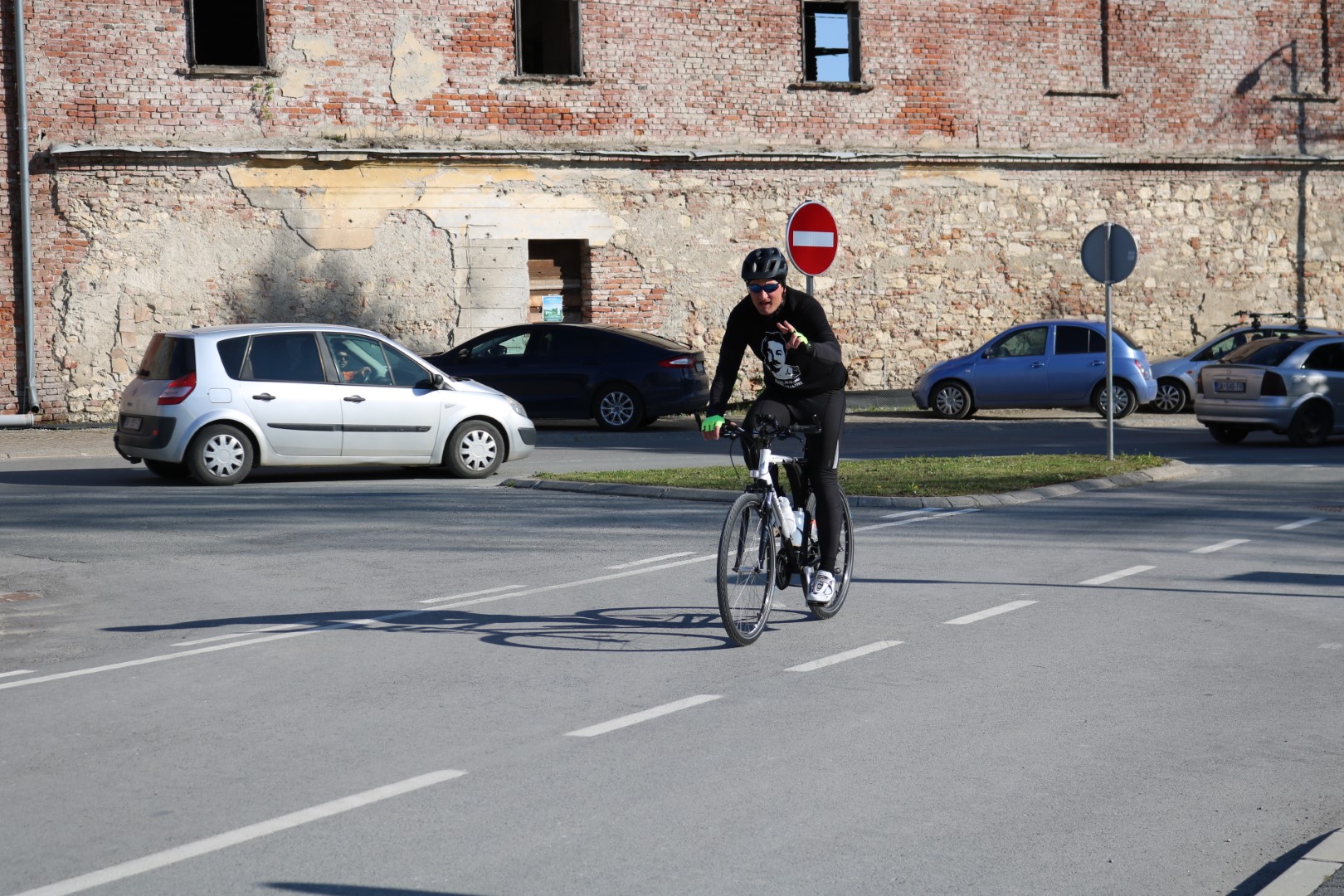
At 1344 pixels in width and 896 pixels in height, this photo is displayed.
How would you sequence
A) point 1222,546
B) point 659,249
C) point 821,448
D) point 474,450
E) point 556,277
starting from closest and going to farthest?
point 821,448, point 1222,546, point 474,450, point 556,277, point 659,249

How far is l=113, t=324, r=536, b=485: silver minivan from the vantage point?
627 inches

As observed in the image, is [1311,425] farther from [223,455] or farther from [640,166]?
[223,455]

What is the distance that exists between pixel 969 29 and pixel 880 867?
88.6 feet

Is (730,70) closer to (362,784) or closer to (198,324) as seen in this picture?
(198,324)

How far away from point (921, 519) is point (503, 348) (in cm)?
1206

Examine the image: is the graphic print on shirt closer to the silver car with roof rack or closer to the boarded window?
the silver car with roof rack

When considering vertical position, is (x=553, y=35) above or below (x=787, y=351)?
above

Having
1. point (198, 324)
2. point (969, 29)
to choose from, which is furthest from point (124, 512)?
point (969, 29)

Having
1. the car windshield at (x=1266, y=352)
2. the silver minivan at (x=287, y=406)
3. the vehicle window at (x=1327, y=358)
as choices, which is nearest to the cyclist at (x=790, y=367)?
the silver minivan at (x=287, y=406)

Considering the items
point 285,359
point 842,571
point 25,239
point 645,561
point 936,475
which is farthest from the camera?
point 25,239

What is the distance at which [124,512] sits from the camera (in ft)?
45.8

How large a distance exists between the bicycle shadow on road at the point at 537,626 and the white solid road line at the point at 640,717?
1073 mm

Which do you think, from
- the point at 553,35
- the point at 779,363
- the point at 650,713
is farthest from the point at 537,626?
the point at 553,35

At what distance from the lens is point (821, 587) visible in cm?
850
